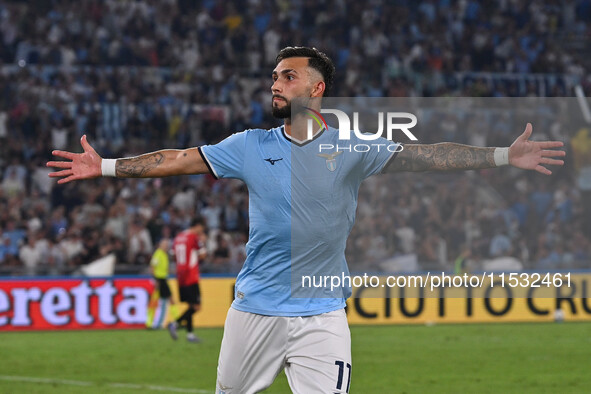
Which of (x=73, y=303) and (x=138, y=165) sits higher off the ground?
(x=138, y=165)

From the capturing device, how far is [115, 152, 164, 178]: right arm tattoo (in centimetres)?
540

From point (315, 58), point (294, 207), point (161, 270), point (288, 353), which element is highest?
point (315, 58)

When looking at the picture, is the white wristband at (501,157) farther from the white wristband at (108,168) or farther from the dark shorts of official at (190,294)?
the dark shorts of official at (190,294)

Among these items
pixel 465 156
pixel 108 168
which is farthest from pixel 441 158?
pixel 108 168

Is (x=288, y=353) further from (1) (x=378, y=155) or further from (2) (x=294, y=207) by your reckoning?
(1) (x=378, y=155)

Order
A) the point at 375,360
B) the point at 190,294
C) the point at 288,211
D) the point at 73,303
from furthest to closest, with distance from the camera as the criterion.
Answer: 1. the point at 73,303
2. the point at 190,294
3. the point at 375,360
4. the point at 288,211

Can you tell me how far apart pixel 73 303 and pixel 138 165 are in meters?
12.5

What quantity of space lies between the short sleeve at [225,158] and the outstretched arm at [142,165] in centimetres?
4

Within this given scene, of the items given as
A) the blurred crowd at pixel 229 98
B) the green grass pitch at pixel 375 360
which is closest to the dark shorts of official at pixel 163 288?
the green grass pitch at pixel 375 360

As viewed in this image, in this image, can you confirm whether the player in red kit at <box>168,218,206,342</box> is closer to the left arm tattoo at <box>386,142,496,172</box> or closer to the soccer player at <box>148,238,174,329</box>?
the soccer player at <box>148,238,174,329</box>

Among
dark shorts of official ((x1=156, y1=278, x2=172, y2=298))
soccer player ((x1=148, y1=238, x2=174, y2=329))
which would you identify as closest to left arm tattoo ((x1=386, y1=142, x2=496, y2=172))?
soccer player ((x1=148, y1=238, x2=174, y2=329))

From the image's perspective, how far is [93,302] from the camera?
17.5m

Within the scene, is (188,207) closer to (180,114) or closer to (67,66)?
(180,114)

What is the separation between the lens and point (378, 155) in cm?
534
